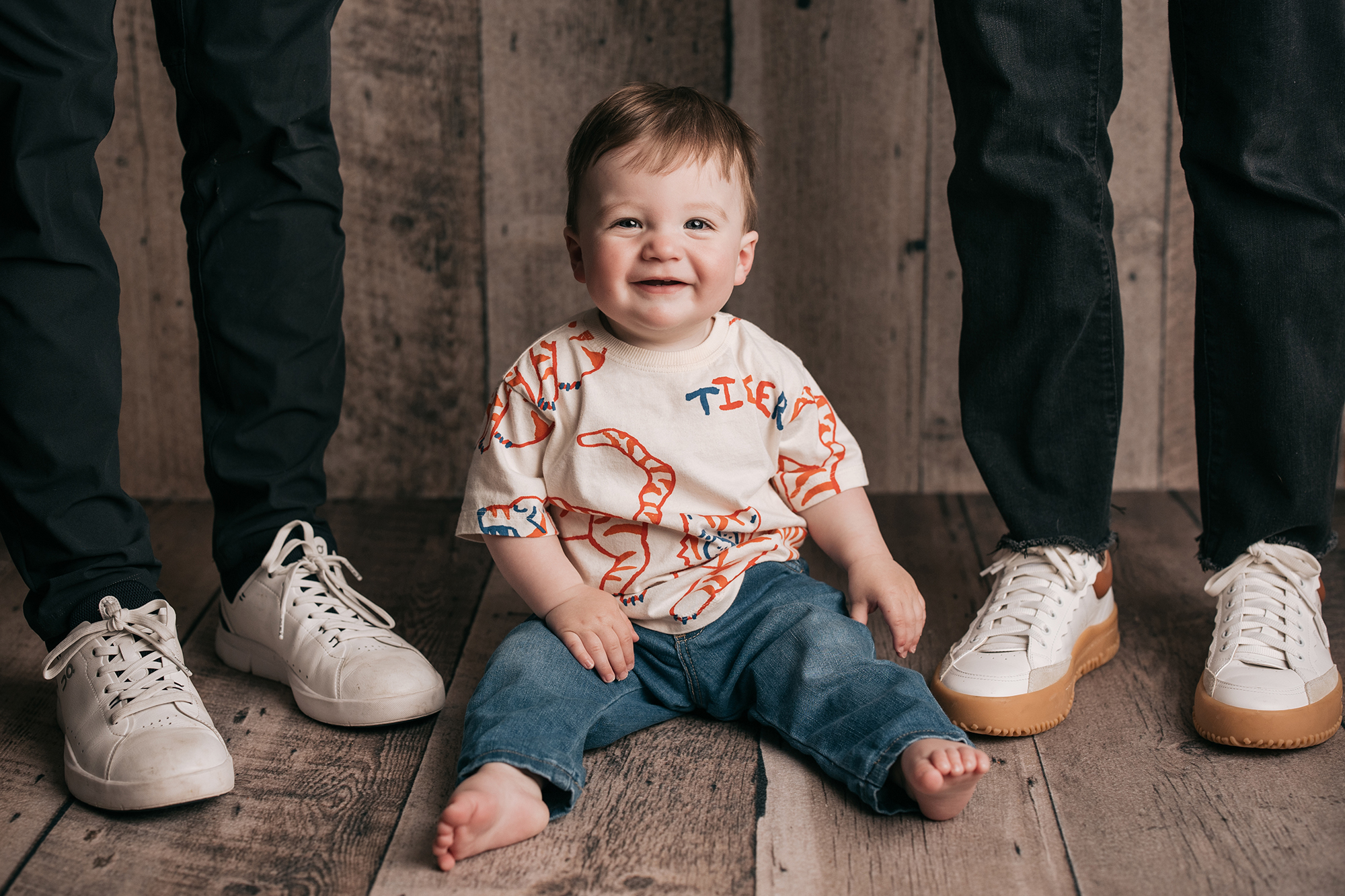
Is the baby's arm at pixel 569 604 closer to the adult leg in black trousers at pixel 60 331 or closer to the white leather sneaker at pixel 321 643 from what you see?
the white leather sneaker at pixel 321 643

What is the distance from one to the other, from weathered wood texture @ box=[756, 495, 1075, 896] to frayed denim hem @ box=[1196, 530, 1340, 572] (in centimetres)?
27

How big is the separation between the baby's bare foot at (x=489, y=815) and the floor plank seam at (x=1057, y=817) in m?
0.36

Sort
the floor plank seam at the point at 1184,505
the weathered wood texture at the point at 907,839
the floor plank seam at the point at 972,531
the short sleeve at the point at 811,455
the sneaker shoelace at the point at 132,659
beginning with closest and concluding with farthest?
1. the weathered wood texture at the point at 907,839
2. the sneaker shoelace at the point at 132,659
3. the short sleeve at the point at 811,455
4. the floor plank seam at the point at 972,531
5. the floor plank seam at the point at 1184,505

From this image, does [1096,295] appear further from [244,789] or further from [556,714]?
[244,789]

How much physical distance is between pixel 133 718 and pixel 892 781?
0.57m

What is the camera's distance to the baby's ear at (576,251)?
95cm

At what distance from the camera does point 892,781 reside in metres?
0.81

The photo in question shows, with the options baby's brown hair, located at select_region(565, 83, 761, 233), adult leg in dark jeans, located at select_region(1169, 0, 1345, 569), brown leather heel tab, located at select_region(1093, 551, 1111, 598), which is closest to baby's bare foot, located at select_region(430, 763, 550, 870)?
baby's brown hair, located at select_region(565, 83, 761, 233)

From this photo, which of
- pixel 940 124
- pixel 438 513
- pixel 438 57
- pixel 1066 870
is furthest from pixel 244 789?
pixel 940 124

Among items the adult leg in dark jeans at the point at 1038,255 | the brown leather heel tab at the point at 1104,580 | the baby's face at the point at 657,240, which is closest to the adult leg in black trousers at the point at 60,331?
the baby's face at the point at 657,240

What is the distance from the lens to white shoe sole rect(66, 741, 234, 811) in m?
0.81

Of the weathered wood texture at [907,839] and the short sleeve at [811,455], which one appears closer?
the weathered wood texture at [907,839]

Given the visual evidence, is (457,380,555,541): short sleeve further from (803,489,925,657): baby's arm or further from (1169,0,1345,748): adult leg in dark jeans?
(1169,0,1345,748): adult leg in dark jeans

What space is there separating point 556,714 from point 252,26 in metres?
0.64
